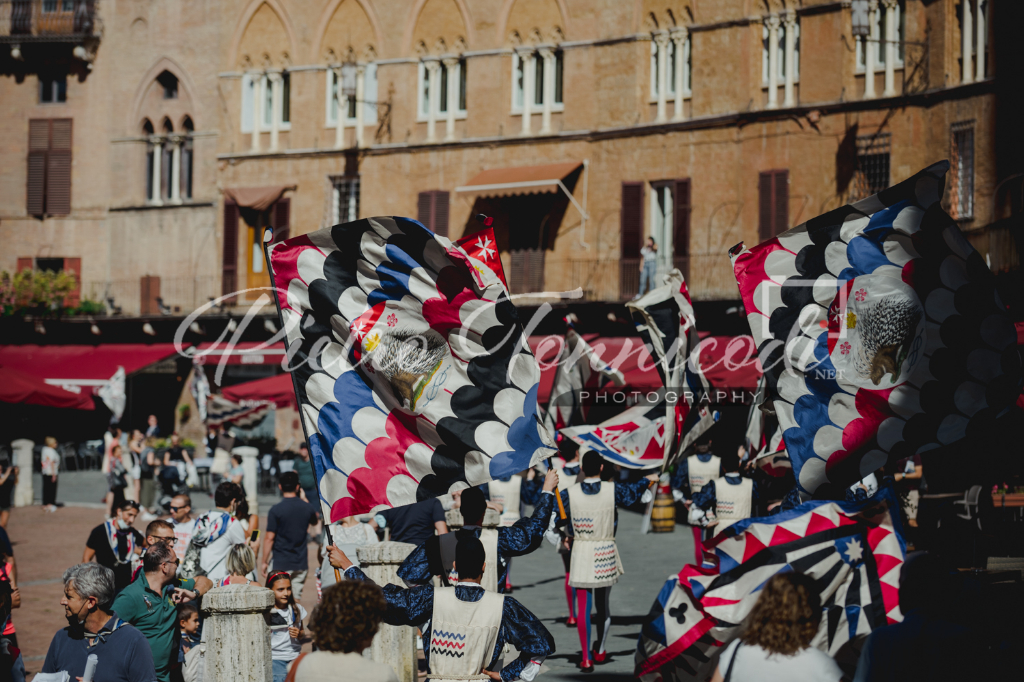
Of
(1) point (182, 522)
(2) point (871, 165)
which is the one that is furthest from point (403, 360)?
(2) point (871, 165)

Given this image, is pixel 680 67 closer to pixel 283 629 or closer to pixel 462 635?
pixel 283 629

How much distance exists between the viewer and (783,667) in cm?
427

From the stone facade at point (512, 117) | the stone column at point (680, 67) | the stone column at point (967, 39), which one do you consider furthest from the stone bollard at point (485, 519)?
the stone column at point (680, 67)

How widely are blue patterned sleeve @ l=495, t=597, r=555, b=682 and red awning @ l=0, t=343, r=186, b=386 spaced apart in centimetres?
2900

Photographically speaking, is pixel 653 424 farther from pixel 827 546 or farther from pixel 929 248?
pixel 827 546

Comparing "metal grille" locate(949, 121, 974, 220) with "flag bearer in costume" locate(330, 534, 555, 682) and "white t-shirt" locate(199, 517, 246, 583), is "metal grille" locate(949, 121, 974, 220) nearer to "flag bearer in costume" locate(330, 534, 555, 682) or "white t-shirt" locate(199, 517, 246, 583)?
"white t-shirt" locate(199, 517, 246, 583)

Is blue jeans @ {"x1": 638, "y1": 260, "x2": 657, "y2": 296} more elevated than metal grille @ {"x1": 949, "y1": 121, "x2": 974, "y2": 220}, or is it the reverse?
metal grille @ {"x1": 949, "y1": 121, "x2": 974, "y2": 220}

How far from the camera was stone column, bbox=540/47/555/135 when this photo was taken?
1173 inches

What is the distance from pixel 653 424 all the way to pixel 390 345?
5.37 m

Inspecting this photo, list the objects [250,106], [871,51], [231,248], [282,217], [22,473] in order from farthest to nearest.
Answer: [250,106] < [231,248] < [282,217] < [871,51] < [22,473]

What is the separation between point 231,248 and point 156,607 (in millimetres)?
Answer: 27770

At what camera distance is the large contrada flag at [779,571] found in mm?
5414

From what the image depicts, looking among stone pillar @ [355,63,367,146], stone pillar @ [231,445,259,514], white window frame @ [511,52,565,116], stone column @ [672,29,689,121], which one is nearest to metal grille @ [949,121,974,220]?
stone column @ [672,29,689,121]

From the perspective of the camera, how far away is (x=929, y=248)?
6887 millimetres
